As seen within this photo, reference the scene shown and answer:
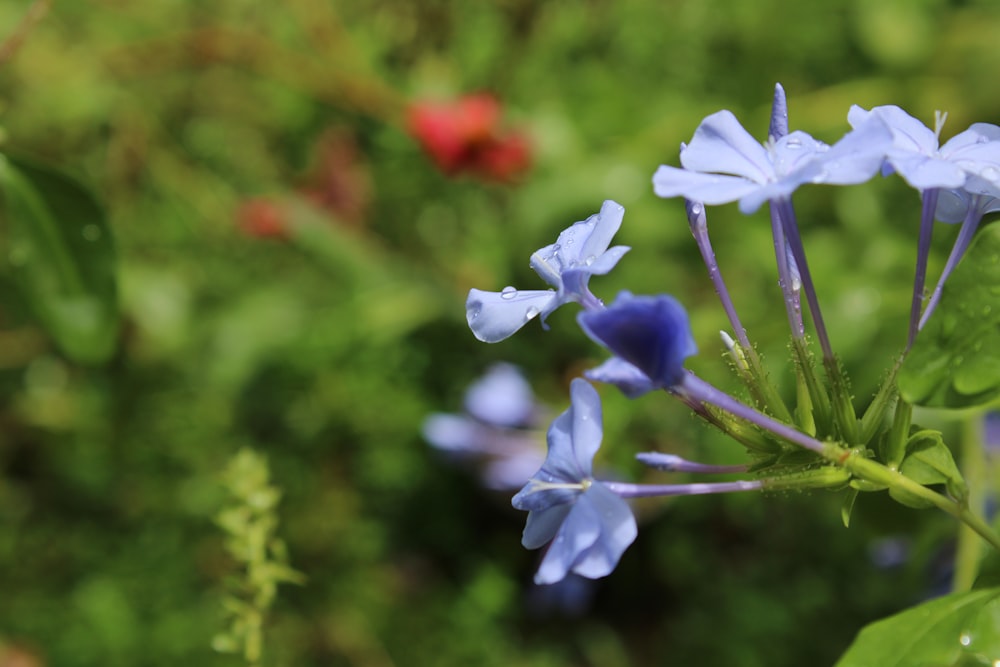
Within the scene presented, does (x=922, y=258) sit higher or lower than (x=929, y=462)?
higher

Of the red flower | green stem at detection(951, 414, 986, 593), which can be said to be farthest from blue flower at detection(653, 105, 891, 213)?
the red flower

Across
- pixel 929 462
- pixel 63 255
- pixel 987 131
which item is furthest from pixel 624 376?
pixel 63 255

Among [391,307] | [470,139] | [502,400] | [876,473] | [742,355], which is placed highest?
[470,139]

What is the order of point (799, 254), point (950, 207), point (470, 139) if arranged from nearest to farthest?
point (799, 254) < point (950, 207) < point (470, 139)

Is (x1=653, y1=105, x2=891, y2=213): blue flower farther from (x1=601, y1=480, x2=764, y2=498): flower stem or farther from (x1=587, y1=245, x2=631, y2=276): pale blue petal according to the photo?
(x1=601, y1=480, x2=764, y2=498): flower stem

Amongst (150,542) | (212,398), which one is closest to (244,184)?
(212,398)

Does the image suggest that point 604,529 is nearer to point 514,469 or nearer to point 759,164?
point 759,164

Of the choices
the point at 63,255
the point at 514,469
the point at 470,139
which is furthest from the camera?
the point at 470,139
